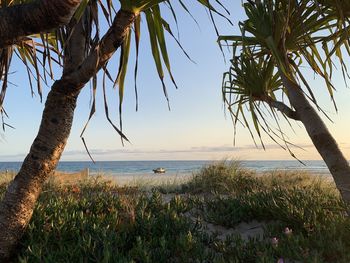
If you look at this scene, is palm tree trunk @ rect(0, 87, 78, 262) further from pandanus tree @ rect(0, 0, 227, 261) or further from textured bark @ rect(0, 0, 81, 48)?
textured bark @ rect(0, 0, 81, 48)

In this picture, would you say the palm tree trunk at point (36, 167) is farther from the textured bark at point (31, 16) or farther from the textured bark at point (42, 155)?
the textured bark at point (31, 16)

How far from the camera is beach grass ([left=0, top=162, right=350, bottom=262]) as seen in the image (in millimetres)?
3156

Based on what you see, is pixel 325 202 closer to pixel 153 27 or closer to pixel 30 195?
pixel 153 27

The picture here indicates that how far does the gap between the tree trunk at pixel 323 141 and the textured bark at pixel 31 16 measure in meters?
2.72

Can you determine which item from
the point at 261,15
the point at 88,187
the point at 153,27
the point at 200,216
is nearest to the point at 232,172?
the point at 88,187

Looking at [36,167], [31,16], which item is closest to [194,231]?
[36,167]

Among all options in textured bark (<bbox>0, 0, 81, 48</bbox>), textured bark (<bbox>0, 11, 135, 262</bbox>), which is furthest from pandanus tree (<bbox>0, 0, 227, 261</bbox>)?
textured bark (<bbox>0, 0, 81, 48</bbox>)

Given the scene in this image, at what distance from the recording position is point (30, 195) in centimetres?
332

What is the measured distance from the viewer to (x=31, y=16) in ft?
5.61

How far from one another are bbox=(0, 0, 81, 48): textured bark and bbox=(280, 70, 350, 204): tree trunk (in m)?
2.72

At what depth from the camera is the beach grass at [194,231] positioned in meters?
3.16

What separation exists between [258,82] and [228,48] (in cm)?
65

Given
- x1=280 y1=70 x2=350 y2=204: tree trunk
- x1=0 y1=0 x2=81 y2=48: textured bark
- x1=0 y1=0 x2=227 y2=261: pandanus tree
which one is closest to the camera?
x1=0 y1=0 x2=81 y2=48: textured bark

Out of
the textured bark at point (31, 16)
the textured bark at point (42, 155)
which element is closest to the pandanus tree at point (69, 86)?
the textured bark at point (42, 155)
